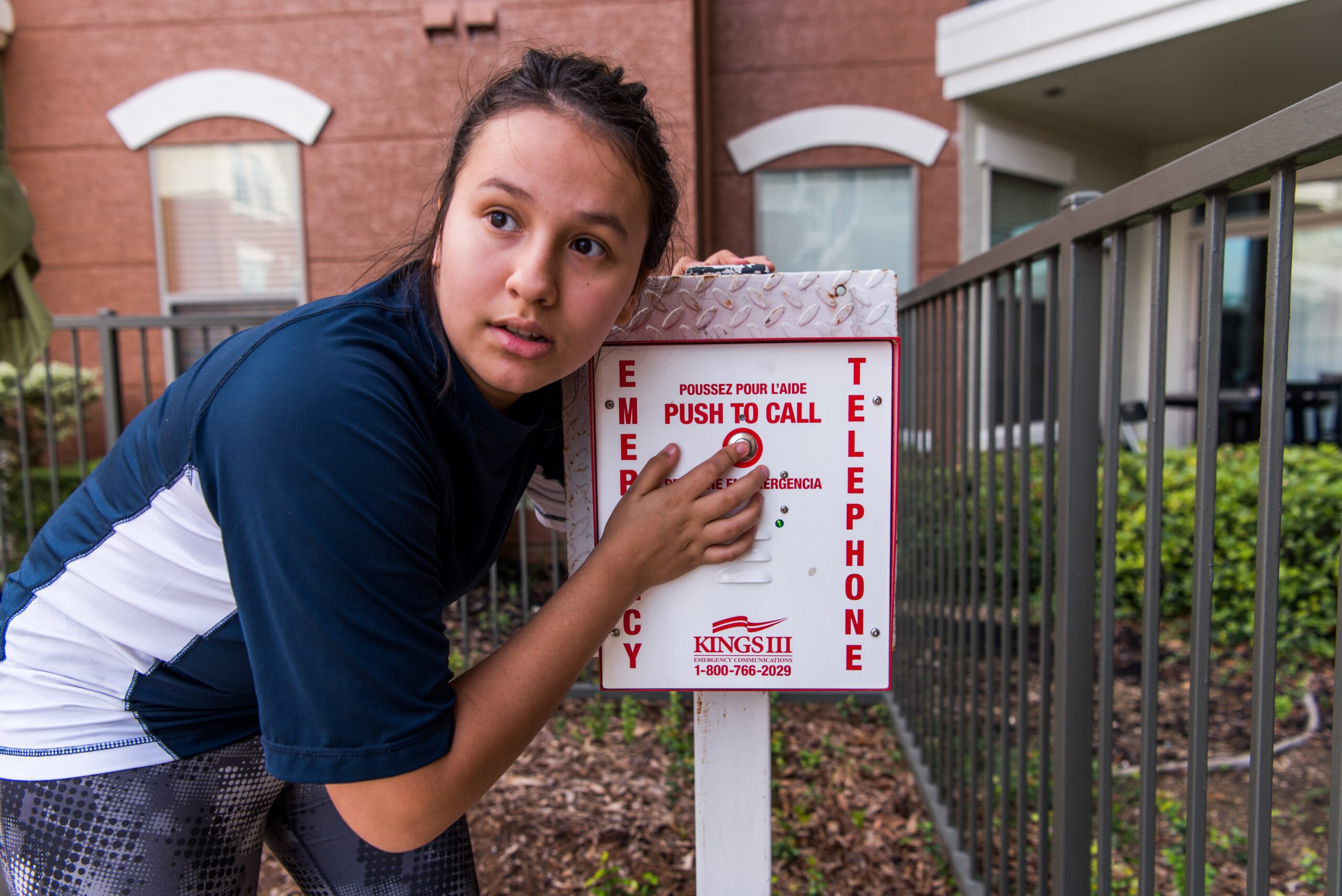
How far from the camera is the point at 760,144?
6.35 metres

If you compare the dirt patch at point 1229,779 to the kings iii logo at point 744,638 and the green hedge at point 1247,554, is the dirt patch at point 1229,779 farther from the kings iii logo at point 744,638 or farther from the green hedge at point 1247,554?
the kings iii logo at point 744,638

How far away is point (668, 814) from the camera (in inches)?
114

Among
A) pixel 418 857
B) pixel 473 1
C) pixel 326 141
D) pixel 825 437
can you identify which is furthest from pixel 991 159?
pixel 418 857

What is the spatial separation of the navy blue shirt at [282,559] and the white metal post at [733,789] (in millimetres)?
456

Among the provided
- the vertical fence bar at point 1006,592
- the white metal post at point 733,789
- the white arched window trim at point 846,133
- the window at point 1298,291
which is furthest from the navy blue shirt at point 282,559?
the window at point 1298,291

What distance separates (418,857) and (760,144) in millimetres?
5887

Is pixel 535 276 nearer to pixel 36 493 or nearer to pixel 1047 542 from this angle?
pixel 1047 542

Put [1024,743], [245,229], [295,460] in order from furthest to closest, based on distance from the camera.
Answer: [245,229]
[1024,743]
[295,460]

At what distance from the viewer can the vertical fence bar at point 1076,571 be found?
1.52m

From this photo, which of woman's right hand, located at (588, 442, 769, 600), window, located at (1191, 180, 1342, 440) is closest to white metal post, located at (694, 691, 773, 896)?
woman's right hand, located at (588, 442, 769, 600)

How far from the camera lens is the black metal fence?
0.97m

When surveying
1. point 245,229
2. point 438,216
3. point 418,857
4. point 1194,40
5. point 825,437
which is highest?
point 1194,40

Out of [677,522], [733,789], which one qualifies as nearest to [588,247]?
[677,522]

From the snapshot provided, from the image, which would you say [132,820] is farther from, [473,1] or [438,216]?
[473,1]
